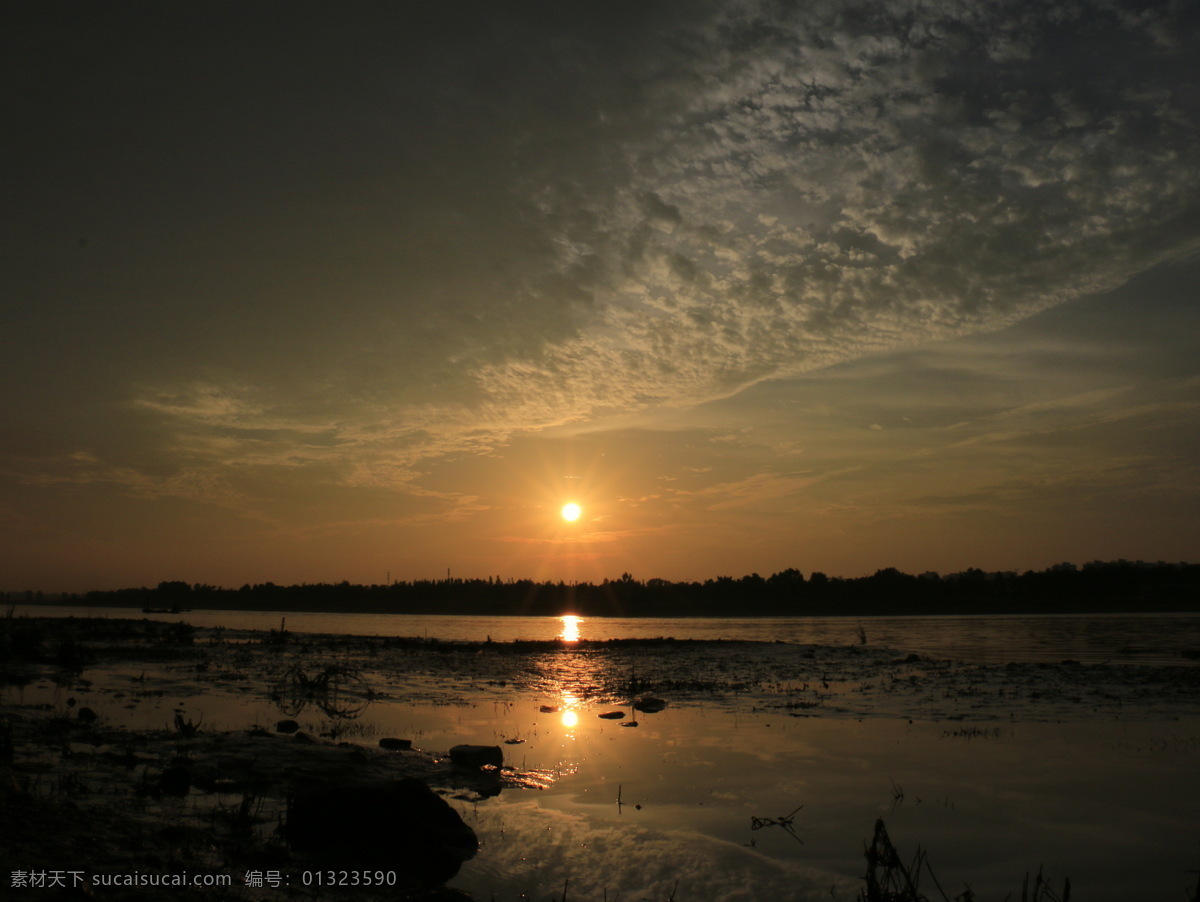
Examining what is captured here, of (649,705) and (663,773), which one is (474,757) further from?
(649,705)

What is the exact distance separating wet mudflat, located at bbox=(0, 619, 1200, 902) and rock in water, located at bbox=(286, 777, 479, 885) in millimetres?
303

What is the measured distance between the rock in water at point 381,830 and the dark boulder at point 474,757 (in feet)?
13.6

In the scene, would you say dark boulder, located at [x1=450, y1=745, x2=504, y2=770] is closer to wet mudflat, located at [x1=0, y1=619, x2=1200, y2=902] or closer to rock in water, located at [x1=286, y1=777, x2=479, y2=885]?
wet mudflat, located at [x1=0, y1=619, x2=1200, y2=902]

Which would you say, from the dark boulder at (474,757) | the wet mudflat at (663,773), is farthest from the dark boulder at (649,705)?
the dark boulder at (474,757)

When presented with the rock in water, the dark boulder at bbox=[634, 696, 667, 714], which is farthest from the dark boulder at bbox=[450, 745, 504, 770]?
the dark boulder at bbox=[634, 696, 667, 714]

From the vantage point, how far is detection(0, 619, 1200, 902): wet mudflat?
8.70 m

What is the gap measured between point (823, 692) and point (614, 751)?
13067 mm

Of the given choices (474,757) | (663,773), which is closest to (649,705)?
(663,773)

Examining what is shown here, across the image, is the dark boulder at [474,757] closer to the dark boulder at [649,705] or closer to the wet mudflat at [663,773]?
the wet mudflat at [663,773]

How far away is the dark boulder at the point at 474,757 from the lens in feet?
44.8

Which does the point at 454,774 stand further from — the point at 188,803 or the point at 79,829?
the point at 79,829

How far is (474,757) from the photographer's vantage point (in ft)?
44.8

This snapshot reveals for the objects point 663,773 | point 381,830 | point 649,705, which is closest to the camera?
point 381,830

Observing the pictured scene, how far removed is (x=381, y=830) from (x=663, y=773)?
6056mm
